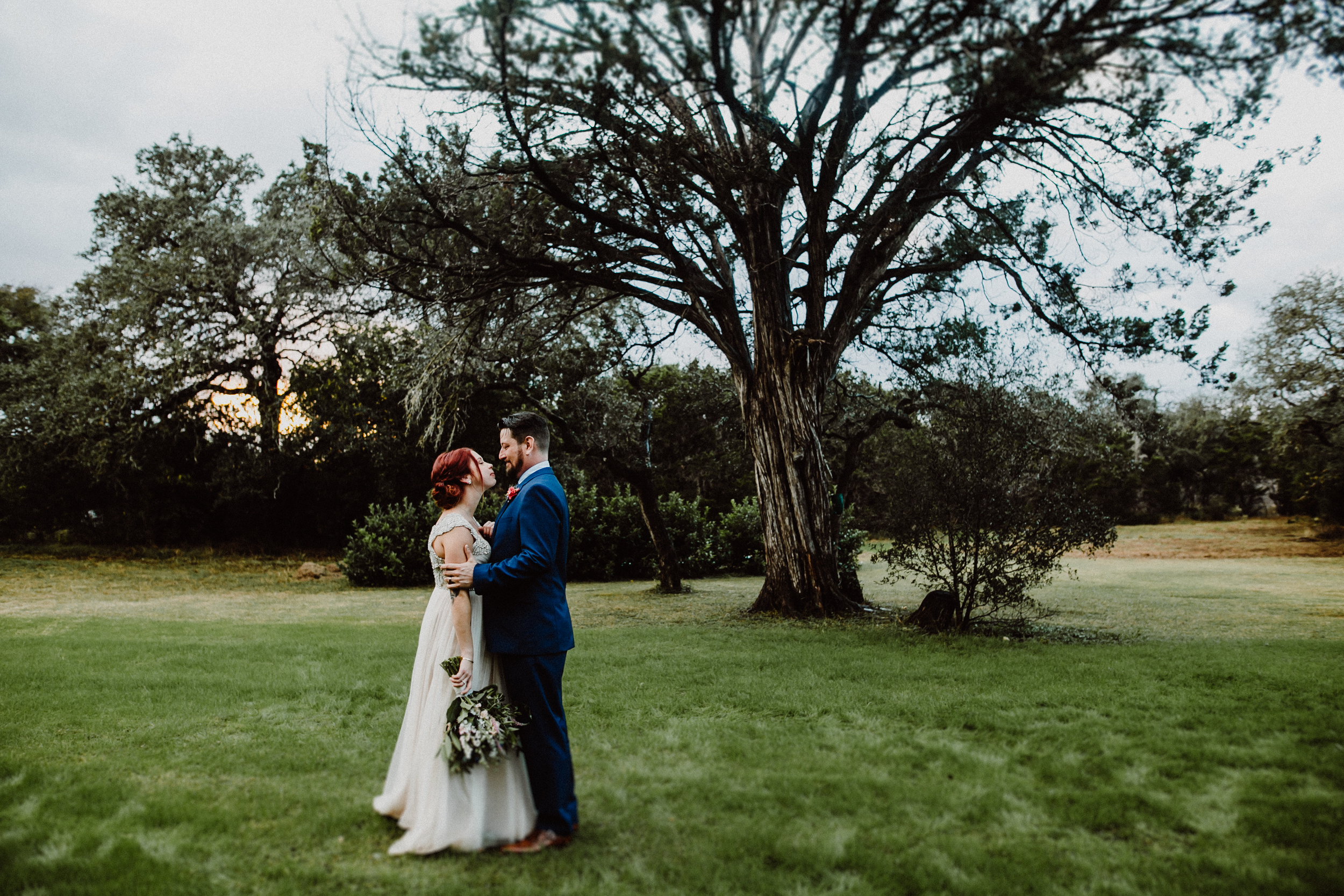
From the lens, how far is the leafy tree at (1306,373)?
A: 22328 mm

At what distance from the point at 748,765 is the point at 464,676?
1.97 metres

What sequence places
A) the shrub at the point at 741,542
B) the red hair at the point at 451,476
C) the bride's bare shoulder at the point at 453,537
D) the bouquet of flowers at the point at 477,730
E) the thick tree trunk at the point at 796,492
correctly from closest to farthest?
the bouquet of flowers at the point at 477,730
the bride's bare shoulder at the point at 453,537
the red hair at the point at 451,476
the thick tree trunk at the point at 796,492
the shrub at the point at 741,542

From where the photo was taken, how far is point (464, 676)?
3.69 meters

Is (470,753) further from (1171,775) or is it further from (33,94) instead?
(33,94)

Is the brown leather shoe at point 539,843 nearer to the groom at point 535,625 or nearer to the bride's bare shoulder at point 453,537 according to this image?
the groom at point 535,625

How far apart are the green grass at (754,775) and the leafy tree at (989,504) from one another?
1436 mm

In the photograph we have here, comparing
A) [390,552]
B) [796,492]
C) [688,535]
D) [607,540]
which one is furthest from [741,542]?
[796,492]

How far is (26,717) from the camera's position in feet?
18.9

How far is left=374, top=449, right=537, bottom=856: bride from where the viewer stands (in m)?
3.59

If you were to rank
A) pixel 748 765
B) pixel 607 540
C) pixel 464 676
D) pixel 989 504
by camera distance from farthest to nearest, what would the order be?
pixel 607 540 < pixel 989 504 < pixel 748 765 < pixel 464 676

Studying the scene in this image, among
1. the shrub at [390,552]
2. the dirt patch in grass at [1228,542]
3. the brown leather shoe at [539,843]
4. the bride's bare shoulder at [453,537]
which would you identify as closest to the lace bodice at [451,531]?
the bride's bare shoulder at [453,537]

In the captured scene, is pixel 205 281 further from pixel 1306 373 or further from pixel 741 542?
pixel 1306 373

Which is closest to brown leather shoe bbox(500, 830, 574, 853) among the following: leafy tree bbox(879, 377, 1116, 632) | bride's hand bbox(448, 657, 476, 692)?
bride's hand bbox(448, 657, 476, 692)

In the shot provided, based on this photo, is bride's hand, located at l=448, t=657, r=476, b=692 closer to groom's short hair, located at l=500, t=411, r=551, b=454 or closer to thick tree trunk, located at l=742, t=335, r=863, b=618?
groom's short hair, located at l=500, t=411, r=551, b=454
